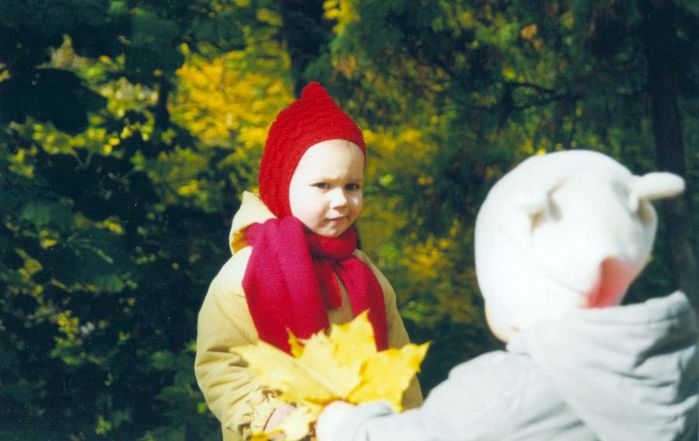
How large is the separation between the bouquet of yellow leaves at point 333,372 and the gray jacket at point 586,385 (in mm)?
189

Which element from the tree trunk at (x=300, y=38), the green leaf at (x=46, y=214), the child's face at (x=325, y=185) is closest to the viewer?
the child's face at (x=325, y=185)

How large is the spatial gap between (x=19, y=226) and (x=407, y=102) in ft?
6.28

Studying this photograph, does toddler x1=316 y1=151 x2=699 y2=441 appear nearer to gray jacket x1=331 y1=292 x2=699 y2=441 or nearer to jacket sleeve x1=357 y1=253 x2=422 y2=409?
gray jacket x1=331 y1=292 x2=699 y2=441

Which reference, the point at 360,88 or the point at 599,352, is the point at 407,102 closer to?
the point at 360,88

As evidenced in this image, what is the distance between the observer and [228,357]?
7.91 feet

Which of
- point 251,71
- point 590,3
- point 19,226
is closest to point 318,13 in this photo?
point 251,71

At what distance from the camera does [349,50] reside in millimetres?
4430

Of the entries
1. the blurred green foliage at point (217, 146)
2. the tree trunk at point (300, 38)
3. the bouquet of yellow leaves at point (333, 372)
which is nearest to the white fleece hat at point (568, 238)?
the bouquet of yellow leaves at point (333, 372)

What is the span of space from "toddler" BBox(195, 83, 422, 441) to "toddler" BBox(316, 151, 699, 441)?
46 centimetres

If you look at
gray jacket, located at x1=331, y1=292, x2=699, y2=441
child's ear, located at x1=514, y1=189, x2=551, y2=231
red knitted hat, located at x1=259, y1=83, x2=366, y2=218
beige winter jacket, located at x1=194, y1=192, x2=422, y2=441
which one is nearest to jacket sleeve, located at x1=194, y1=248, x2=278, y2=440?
beige winter jacket, located at x1=194, y1=192, x2=422, y2=441

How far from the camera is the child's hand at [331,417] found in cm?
191

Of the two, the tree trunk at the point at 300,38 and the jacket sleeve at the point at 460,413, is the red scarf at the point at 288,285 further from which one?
the tree trunk at the point at 300,38

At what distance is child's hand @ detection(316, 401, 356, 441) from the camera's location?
1.91 metres

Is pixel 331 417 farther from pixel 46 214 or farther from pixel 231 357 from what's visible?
pixel 46 214
